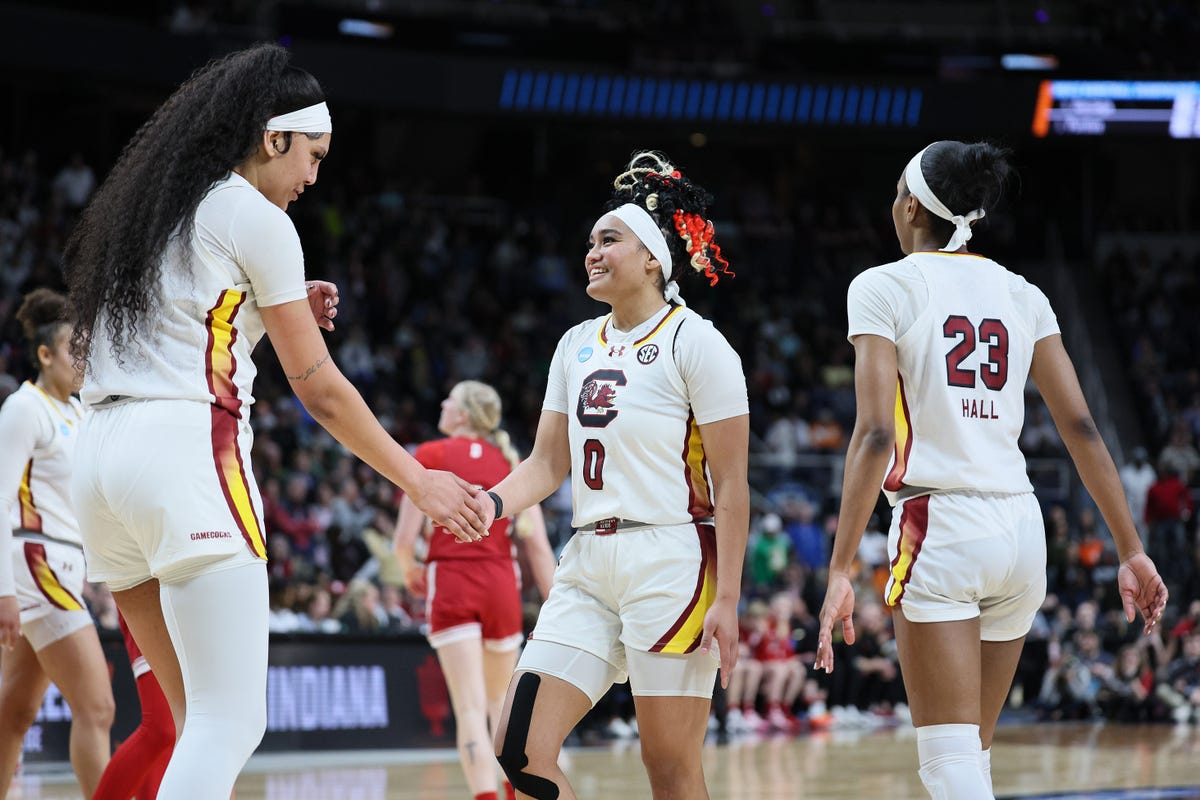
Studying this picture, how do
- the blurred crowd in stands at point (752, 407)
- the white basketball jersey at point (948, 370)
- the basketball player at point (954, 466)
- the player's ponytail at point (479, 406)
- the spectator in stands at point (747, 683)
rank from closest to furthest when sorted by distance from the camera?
the basketball player at point (954, 466)
the white basketball jersey at point (948, 370)
the player's ponytail at point (479, 406)
the spectator in stands at point (747, 683)
the blurred crowd in stands at point (752, 407)

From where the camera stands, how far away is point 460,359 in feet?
61.5

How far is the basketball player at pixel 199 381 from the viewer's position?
3398 millimetres

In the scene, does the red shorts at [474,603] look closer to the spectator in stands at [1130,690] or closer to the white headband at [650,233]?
the white headband at [650,233]

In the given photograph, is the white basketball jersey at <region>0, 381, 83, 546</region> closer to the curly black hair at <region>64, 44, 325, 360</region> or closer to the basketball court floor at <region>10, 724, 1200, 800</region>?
the curly black hair at <region>64, 44, 325, 360</region>

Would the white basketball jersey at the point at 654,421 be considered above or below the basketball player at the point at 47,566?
above

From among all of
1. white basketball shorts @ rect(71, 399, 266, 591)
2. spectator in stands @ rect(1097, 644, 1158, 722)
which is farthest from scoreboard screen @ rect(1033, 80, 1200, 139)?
white basketball shorts @ rect(71, 399, 266, 591)

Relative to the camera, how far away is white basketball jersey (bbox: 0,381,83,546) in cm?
566

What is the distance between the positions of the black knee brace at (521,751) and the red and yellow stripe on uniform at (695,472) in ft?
2.32

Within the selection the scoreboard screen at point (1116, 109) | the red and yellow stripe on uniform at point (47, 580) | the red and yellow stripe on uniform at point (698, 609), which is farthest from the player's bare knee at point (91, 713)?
the scoreboard screen at point (1116, 109)

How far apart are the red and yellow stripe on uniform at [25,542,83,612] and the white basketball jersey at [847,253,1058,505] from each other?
3.27m

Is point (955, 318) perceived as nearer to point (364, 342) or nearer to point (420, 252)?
point (364, 342)

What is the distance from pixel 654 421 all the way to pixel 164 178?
1.58 metres

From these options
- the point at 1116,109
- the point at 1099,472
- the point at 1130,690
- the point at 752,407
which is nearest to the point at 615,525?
the point at 1099,472

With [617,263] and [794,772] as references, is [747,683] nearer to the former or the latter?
[794,772]
